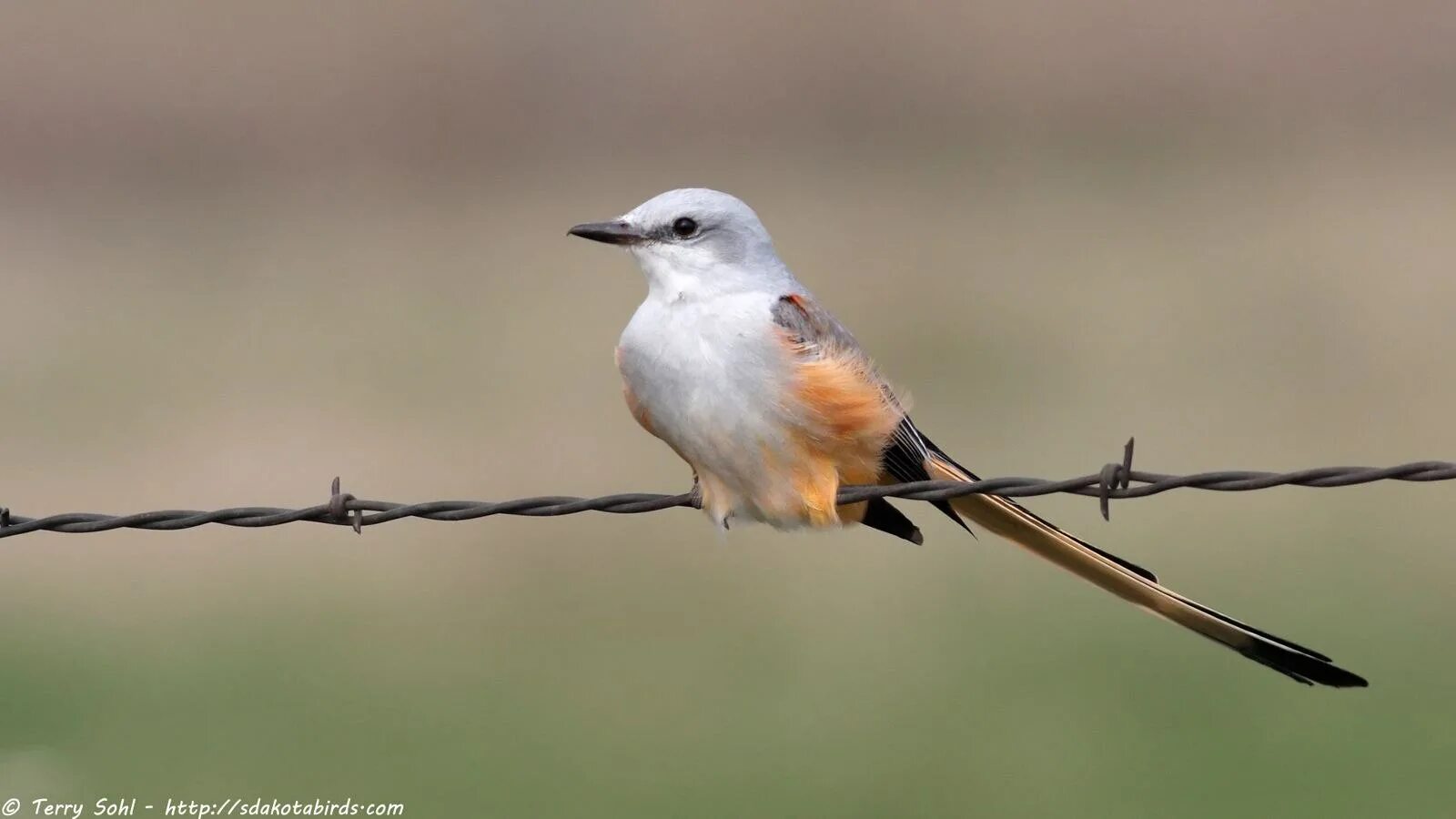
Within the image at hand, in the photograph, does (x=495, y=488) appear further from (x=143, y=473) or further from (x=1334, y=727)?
(x=1334, y=727)

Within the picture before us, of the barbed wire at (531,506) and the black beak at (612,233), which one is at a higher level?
the black beak at (612,233)

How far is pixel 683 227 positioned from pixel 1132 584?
166 centimetres

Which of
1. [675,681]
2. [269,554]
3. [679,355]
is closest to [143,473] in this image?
[269,554]

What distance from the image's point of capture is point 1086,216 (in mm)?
16891

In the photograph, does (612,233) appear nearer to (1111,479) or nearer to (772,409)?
(772,409)

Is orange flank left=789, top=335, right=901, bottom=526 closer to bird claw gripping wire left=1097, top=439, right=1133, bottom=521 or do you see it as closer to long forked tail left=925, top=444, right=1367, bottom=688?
long forked tail left=925, top=444, right=1367, bottom=688

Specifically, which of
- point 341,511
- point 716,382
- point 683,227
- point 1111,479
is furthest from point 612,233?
point 1111,479

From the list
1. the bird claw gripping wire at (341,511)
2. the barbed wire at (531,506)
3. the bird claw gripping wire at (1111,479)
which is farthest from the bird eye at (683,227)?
the bird claw gripping wire at (1111,479)

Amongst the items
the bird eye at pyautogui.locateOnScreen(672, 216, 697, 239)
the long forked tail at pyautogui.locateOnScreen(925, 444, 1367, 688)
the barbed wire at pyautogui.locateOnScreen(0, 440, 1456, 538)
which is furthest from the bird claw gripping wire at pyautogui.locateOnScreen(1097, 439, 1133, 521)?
the bird eye at pyautogui.locateOnScreen(672, 216, 697, 239)

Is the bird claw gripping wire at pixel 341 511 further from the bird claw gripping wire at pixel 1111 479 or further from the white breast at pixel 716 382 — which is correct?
the bird claw gripping wire at pixel 1111 479

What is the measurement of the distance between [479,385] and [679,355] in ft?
29.0

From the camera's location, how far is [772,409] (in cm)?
517

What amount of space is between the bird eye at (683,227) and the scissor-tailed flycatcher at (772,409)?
23 mm

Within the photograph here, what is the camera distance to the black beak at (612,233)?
5.52 metres
